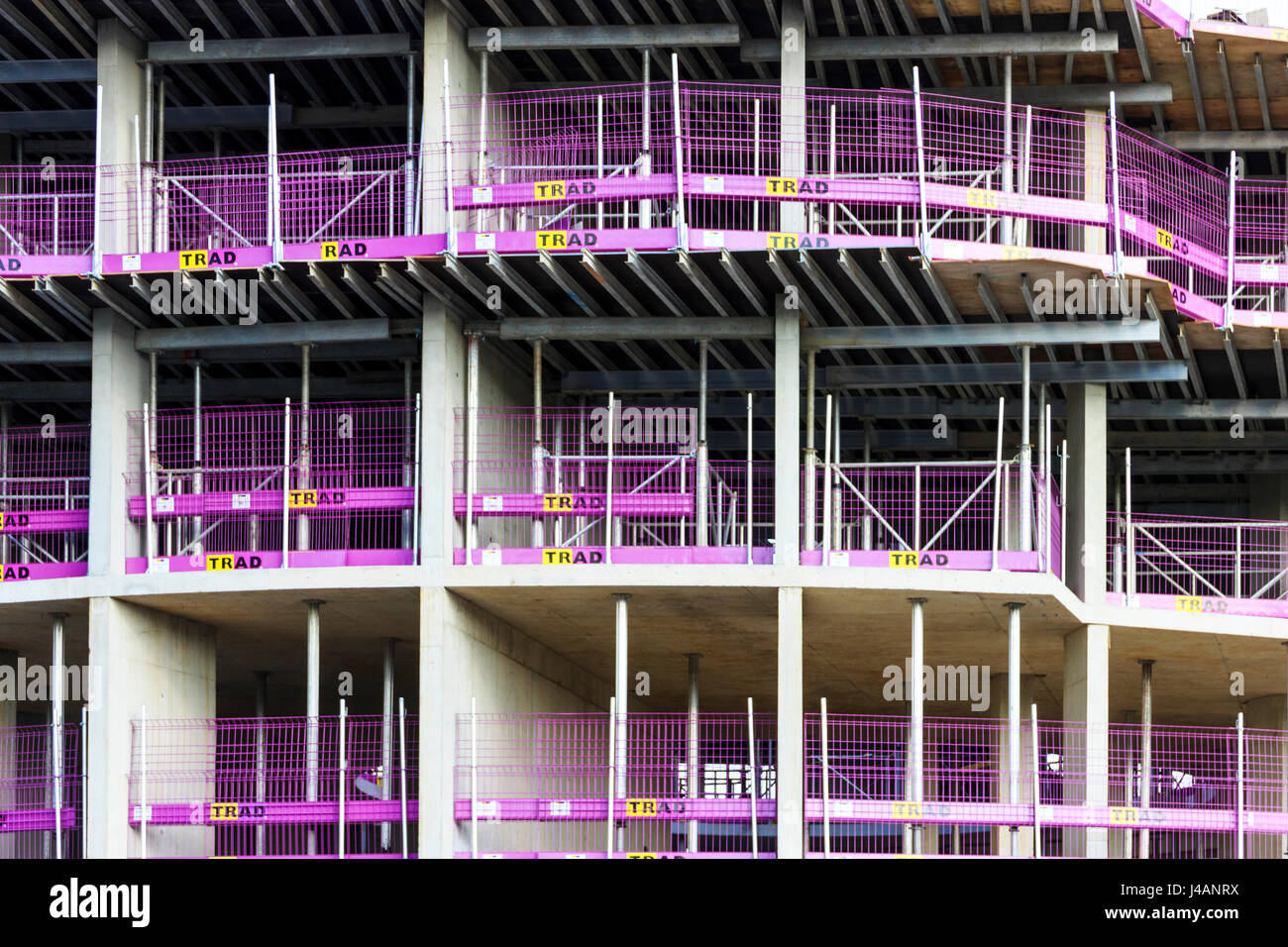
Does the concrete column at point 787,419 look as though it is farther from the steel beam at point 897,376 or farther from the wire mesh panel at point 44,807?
the wire mesh panel at point 44,807

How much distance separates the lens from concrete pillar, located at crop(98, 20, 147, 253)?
31.9m

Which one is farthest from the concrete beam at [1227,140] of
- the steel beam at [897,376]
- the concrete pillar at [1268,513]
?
the concrete pillar at [1268,513]

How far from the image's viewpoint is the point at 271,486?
108ft

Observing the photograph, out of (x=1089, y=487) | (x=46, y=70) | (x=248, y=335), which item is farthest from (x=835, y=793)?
(x=46, y=70)

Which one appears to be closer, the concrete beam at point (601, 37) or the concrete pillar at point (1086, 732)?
the concrete beam at point (601, 37)

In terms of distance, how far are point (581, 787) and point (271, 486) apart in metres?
6.00

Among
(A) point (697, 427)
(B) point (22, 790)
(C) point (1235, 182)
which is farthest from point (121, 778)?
(C) point (1235, 182)

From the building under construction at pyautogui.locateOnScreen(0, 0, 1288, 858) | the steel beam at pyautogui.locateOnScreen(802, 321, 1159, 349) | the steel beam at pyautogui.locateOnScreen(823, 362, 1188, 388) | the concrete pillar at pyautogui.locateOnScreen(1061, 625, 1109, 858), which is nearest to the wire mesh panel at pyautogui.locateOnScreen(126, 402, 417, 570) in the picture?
the building under construction at pyautogui.locateOnScreen(0, 0, 1288, 858)

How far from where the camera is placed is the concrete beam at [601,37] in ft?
104

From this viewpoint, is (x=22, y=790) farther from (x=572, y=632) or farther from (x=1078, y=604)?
(x=1078, y=604)

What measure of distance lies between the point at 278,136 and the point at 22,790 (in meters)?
10.5

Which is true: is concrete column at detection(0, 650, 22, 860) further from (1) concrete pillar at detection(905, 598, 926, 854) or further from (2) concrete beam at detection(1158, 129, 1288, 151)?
(2) concrete beam at detection(1158, 129, 1288, 151)

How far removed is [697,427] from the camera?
3541cm

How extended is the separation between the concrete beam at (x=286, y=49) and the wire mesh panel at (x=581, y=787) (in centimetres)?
904
